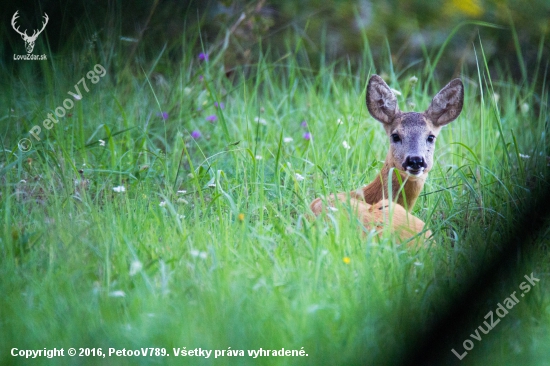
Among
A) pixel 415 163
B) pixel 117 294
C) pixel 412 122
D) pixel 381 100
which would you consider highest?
pixel 381 100

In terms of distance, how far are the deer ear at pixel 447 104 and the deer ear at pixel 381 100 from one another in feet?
0.72

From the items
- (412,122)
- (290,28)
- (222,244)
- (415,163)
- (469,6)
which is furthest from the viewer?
(290,28)

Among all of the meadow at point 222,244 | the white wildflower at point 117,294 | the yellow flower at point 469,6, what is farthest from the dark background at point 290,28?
the white wildflower at point 117,294

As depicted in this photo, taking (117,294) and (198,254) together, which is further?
(198,254)

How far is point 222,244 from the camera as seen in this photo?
346 cm

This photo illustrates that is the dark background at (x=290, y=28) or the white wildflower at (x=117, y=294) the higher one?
the dark background at (x=290, y=28)

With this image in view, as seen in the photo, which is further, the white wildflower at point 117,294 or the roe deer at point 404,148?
the roe deer at point 404,148

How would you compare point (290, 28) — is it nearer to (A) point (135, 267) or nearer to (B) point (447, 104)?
(B) point (447, 104)


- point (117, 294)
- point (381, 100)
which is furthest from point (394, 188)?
point (117, 294)

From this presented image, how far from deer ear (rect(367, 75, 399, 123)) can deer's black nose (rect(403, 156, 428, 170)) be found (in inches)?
17.9

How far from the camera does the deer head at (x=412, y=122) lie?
407 centimetres

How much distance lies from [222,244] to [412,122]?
1467mm

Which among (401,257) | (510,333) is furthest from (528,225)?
(401,257)

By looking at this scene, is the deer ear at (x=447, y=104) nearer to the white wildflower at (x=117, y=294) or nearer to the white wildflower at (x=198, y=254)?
the white wildflower at (x=198, y=254)
